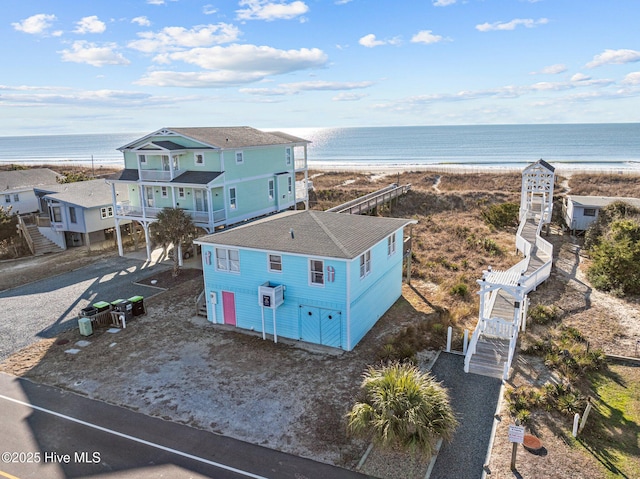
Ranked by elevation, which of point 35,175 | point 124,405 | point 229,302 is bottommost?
point 124,405

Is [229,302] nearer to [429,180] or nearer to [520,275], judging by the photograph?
[520,275]

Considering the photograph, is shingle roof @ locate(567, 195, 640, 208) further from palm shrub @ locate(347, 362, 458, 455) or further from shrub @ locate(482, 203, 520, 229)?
palm shrub @ locate(347, 362, 458, 455)

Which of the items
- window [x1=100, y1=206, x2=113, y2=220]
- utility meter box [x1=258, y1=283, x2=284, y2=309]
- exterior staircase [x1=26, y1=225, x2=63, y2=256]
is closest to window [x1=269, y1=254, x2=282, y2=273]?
utility meter box [x1=258, y1=283, x2=284, y2=309]

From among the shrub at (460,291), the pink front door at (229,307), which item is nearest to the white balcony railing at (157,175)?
the pink front door at (229,307)

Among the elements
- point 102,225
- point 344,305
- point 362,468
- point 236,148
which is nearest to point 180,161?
point 236,148

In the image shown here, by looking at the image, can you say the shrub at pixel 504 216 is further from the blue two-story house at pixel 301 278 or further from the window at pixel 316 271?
the window at pixel 316 271
